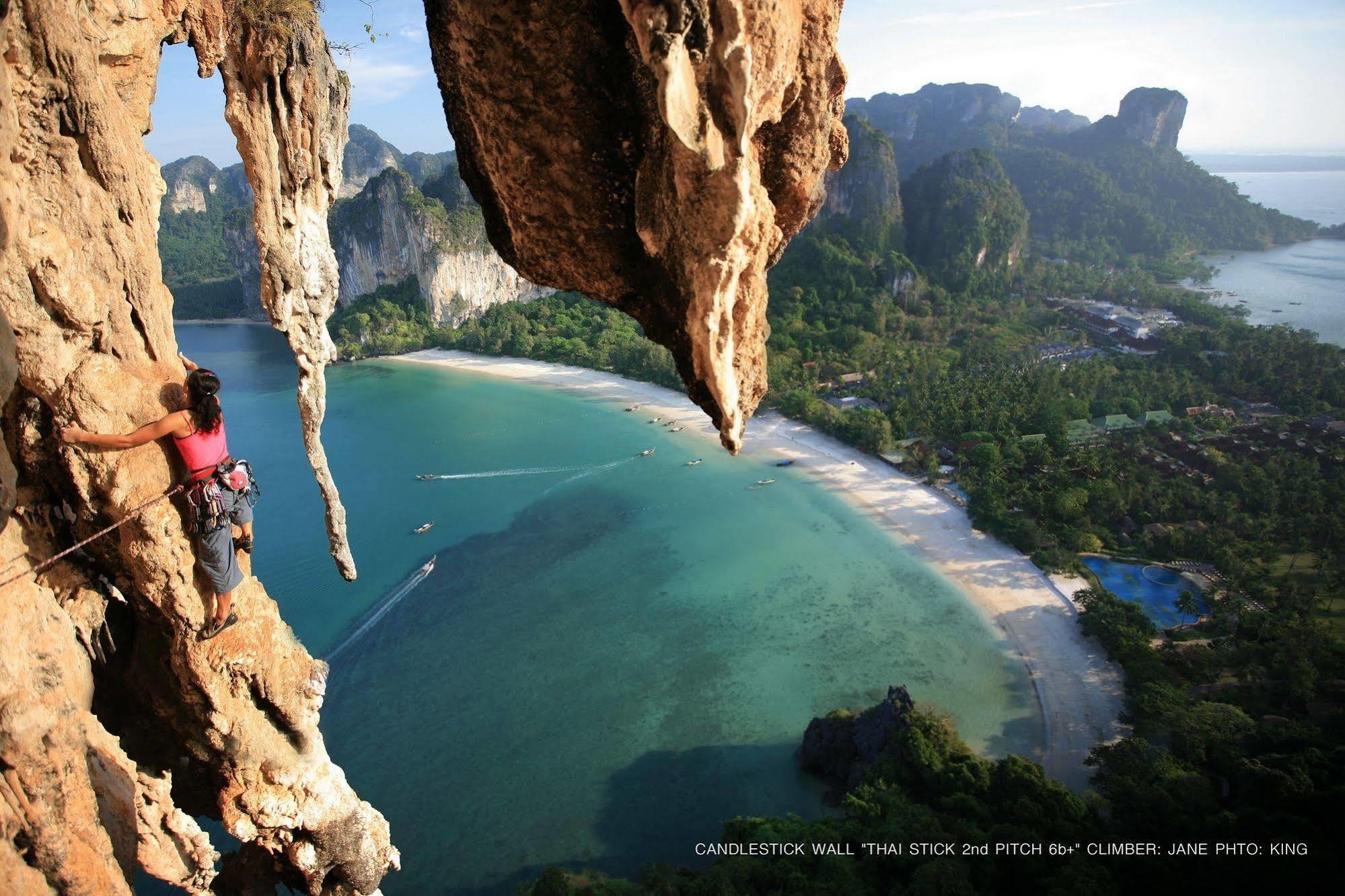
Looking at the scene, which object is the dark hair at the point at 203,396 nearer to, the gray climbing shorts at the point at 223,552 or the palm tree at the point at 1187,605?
the gray climbing shorts at the point at 223,552

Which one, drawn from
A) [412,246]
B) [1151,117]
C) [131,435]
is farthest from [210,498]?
[1151,117]

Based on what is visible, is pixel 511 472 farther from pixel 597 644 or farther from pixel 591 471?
pixel 597 644

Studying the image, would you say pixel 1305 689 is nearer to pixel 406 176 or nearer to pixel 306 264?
pixel 306 264

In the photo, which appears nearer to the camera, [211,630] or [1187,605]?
[211,630]

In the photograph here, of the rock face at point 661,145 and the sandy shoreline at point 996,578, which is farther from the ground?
the rock face at point 661,145

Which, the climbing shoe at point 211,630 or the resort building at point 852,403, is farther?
the resort building at point 852,403

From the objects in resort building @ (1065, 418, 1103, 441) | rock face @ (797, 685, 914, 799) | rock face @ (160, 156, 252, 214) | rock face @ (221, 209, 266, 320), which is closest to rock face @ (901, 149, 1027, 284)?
resort building @ (1065, 418, 1103, 441)

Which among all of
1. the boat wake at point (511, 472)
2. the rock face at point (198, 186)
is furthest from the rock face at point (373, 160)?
the boat wake at point (511, 472)

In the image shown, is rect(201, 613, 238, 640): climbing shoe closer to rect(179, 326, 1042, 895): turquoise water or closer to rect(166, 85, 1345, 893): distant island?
rect(166, 85, 1345, 893): distant island
